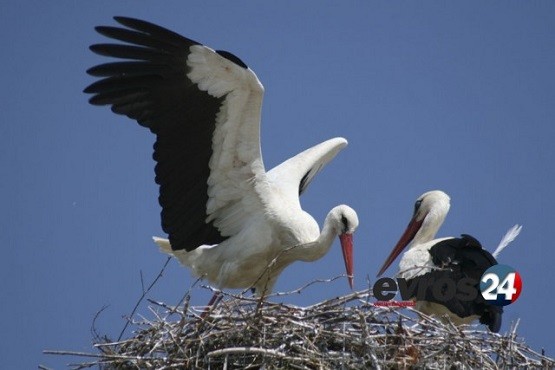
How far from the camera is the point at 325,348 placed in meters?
8.37

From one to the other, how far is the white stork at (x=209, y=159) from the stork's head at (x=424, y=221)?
130 cm

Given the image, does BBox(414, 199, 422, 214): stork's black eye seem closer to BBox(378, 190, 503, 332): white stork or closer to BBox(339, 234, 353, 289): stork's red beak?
BBox(378, 190, 503, 332): white stork

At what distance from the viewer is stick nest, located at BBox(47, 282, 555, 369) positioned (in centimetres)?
825

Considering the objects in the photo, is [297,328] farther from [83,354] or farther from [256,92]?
[256,92]

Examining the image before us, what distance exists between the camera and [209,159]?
10453 millimetres

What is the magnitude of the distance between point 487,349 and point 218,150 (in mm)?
2835

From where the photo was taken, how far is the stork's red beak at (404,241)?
39.1ft

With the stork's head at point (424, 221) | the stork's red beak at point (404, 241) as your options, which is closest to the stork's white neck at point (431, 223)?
the stork's head at point (424, 221)

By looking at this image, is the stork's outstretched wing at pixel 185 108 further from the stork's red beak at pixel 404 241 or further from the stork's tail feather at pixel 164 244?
the stork's red beak at pixel 404 241

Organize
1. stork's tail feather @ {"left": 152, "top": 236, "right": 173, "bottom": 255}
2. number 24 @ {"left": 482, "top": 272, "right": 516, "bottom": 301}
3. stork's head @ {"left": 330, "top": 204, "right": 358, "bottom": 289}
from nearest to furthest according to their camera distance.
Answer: number 24 @ {"left": 482, "top": 272, "right": 516, "bottom": 301} < stork's head @ {"left": 330, "top": 204, "right": 358, "bottom": 289} < stork's tail feather @ {"left": 152, "top": 236, "right": 173, "bottom": 255}

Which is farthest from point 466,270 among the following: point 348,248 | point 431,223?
point 431,223

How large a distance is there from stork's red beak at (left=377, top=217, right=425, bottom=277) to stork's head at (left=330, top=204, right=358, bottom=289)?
1.43 m

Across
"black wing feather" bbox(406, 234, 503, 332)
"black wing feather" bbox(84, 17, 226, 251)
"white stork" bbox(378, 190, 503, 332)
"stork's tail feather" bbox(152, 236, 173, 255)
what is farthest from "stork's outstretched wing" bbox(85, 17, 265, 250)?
"black wing feather" bbox(406, 234, 503, 332)

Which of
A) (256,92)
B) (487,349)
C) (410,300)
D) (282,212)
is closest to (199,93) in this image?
(256,92)
